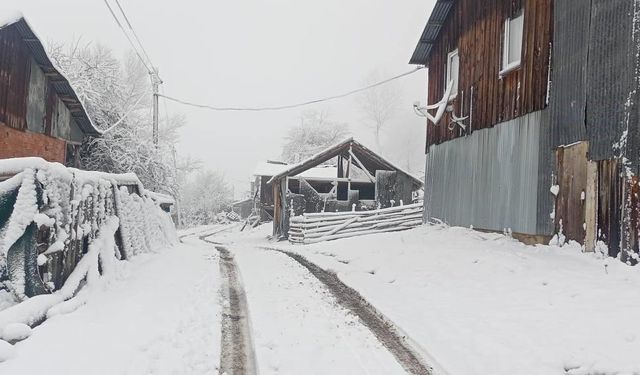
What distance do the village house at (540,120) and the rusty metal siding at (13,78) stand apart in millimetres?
12405

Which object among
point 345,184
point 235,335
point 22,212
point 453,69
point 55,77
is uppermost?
point 453,69

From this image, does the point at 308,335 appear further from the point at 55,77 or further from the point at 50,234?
the point at 55,77

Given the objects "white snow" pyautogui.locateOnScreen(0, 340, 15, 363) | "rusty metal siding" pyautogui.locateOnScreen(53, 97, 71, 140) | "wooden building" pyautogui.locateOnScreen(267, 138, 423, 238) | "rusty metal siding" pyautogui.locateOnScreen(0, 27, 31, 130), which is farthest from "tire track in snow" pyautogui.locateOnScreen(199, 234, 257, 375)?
"wooden building" pyautogui.locateOnScreen(267, 138, 423, 238)

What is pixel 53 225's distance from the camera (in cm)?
528

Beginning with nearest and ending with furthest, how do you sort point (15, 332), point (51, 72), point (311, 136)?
1. point (15, 332)
2. point (51, 72)
3. point (311, 136)

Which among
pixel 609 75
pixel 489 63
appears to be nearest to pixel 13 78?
pixel 489 63

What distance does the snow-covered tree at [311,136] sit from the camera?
61562 mm

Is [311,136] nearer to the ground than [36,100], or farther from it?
farther from it

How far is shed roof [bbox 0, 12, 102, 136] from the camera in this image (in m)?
12.0

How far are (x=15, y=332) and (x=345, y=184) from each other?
2287 centimetres

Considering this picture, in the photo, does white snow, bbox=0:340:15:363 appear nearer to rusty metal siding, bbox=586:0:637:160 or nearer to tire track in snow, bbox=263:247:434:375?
tire track in snow, bbox=263:247:434:375

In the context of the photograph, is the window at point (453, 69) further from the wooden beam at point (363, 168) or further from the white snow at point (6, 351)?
the white snow at point (6, 351)

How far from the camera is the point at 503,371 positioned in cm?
384

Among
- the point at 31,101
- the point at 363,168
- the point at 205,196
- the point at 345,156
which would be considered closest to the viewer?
the point at 31,101
